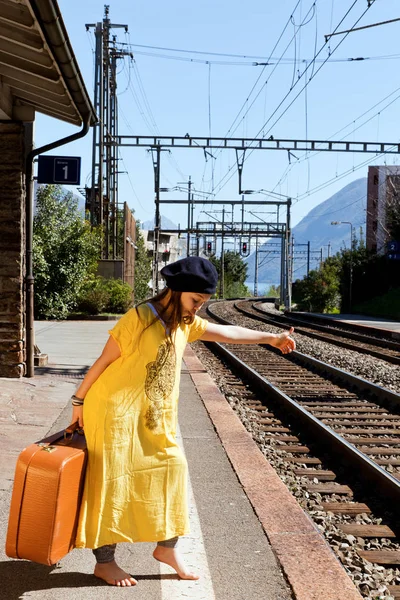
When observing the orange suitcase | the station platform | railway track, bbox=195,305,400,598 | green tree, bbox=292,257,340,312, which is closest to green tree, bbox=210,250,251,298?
green tree, bbox=292,257,340,312

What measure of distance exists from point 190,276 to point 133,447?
30.1 inches

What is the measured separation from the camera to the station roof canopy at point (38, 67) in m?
6.02

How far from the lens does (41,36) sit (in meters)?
6.34

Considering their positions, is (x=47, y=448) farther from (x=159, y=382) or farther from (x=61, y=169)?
(x=61, y=169)

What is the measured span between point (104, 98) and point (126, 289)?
7778 millimetres

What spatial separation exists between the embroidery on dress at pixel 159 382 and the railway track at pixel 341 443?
1.36 m

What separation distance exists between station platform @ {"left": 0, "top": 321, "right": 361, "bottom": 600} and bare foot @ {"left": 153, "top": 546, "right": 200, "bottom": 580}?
0.16ft

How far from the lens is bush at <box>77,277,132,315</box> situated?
91.6ft

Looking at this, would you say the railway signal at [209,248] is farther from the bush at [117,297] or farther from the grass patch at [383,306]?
the bush at [117,297]

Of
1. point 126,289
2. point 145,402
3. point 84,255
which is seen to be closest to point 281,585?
point 145,402

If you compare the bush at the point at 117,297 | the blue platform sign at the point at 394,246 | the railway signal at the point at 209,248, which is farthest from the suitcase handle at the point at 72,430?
the railway signal at the point at 209,248

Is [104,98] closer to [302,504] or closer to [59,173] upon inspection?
[59,173]

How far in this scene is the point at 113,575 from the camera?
382 centimetres

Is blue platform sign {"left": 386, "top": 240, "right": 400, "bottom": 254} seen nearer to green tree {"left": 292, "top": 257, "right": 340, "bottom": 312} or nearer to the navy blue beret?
green tree {"left": 292, "top": 257, "right": 340, "bottom": 312}
